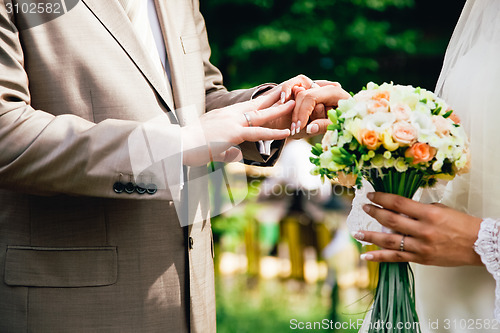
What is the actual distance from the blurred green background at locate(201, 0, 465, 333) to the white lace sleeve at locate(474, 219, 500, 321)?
9.79 feet

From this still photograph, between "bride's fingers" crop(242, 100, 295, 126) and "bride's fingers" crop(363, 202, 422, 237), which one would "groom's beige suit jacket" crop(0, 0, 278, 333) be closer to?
"bride's fingers" crop(242, 100, 295, 126)

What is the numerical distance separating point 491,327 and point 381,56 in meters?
3.99

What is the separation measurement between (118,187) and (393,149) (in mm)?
789

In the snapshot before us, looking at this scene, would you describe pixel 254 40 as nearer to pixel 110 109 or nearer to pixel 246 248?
pixel 246 248

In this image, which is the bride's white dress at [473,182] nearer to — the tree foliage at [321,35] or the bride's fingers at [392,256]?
the bride's fingers at [392,256]

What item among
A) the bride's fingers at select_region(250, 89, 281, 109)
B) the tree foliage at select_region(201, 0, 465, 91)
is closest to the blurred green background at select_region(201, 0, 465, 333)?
the tree foliage at select_region(201, 0, 465, 91)

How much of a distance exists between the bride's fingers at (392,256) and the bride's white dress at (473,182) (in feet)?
0.65

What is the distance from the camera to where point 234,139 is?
5.36 feet

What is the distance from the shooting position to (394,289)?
5.29 ft

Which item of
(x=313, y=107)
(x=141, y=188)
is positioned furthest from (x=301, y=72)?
(x=141, y=188)

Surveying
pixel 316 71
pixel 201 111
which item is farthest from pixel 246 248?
pixel 201 111

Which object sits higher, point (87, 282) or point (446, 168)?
point (446, 168)

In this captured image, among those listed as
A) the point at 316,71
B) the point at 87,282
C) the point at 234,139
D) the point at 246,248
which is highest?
the point at 316,71

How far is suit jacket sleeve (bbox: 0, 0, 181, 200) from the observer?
4.83 ft
